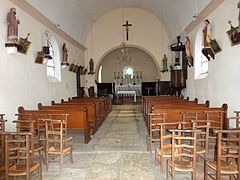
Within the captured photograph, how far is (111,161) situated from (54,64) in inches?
255

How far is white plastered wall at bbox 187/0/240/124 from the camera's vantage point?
590 cm

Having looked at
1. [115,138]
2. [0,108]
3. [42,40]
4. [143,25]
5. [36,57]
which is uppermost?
[143,25]

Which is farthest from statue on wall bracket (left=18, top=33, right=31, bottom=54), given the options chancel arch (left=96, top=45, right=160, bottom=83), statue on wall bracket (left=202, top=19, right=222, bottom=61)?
chancel arch (left=96, top=45, right=160, bottom=83)

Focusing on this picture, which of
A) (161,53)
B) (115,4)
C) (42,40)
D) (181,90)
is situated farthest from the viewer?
(161,53)

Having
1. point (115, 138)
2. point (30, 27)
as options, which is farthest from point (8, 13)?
point (115, 138)

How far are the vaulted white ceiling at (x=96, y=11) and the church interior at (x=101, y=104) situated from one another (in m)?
0.06

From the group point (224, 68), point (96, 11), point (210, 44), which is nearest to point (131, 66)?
point (96, 11)

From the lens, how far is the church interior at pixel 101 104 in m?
3.86

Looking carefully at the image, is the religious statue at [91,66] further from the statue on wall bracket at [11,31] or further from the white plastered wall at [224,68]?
the statue on wall bracket at [11,31]

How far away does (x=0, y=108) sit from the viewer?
5.66m

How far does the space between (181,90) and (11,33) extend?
8368 mm

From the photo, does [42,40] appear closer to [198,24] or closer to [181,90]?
[198,24]

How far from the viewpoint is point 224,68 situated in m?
6.62

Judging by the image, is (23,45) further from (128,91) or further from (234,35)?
(128,91)
